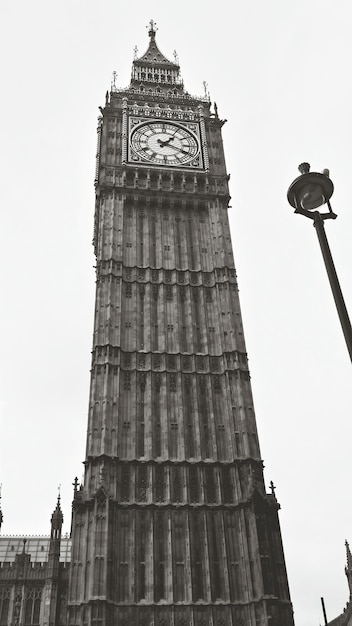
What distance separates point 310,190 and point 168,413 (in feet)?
104

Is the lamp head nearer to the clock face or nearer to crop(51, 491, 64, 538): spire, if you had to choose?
crop(51, 491, 64, 538): spire

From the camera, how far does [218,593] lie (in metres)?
33.2

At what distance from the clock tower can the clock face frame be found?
4.7 inches

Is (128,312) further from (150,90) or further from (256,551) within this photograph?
(150,90)

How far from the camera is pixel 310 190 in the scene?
29.8ft

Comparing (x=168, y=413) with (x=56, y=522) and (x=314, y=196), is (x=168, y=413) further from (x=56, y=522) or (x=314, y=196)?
(x=314, y=196)

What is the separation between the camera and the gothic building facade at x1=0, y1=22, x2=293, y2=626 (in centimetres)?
3294

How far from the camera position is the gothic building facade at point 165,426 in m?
32.9

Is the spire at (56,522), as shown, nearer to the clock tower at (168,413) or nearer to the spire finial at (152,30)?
the clock tower at (168,413)

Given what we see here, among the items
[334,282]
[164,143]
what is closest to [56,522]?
[164,143]

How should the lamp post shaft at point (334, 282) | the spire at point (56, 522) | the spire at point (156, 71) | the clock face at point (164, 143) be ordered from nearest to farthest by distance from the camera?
1. the lamp post shaft at point (334, 282)
2. the spire at point (56, 522)
3. the clock face at point (164, 143)
4. the spire at point (156, 71)

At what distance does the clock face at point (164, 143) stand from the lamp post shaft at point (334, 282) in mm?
45875

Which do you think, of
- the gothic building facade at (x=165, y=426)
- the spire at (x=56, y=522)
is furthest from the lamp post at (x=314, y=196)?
the spire at (x=56, y=522)

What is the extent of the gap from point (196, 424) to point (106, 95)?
35.1m
